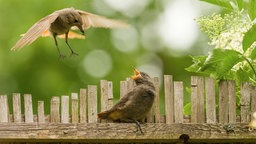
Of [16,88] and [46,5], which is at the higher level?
[46,5]

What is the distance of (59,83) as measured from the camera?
8.73 m

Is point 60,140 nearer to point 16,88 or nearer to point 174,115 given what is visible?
point 174,115

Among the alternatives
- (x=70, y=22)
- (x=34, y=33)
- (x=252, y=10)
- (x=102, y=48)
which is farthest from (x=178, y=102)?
(x=102, y=48)

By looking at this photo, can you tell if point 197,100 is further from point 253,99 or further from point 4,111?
point 4,111

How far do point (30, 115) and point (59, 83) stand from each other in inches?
193

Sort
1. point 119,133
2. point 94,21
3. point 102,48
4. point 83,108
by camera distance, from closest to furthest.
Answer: point 119,133 < point 83,108 < point 94,21 < point 102,48

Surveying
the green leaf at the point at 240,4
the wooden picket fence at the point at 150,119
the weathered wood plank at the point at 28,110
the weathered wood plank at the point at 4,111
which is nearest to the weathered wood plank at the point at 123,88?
the wooden picket fence at the point at 150,119

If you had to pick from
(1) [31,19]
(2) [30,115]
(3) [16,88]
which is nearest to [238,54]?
(2) [30,115]

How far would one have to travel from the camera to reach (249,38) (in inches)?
150

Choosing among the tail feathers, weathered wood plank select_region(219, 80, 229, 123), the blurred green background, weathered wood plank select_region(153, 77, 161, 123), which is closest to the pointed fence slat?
the tail feathers

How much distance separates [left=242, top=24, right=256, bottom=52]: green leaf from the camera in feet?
12.5

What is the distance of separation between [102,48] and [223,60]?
5921mm

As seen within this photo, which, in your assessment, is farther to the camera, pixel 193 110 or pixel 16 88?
pixel 16 88

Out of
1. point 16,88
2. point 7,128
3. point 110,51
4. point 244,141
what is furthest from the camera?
point 110,51
